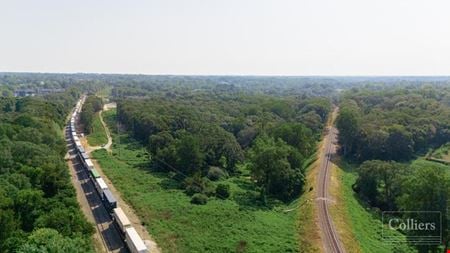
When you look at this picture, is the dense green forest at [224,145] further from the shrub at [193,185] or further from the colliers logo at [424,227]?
the colliers logo at [424,227]

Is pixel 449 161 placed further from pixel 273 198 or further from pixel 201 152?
pixel 201 152

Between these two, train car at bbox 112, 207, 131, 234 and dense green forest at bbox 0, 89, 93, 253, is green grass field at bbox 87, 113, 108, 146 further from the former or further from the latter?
train car at bbox 112, 207, 131, 234

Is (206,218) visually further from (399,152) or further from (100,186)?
(399,152)

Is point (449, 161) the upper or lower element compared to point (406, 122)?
lower

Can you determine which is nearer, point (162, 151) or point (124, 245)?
point (124, 245)

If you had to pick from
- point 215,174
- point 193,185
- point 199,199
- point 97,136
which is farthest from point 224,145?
point 97,136

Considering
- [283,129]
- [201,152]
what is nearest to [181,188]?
[201,152]
